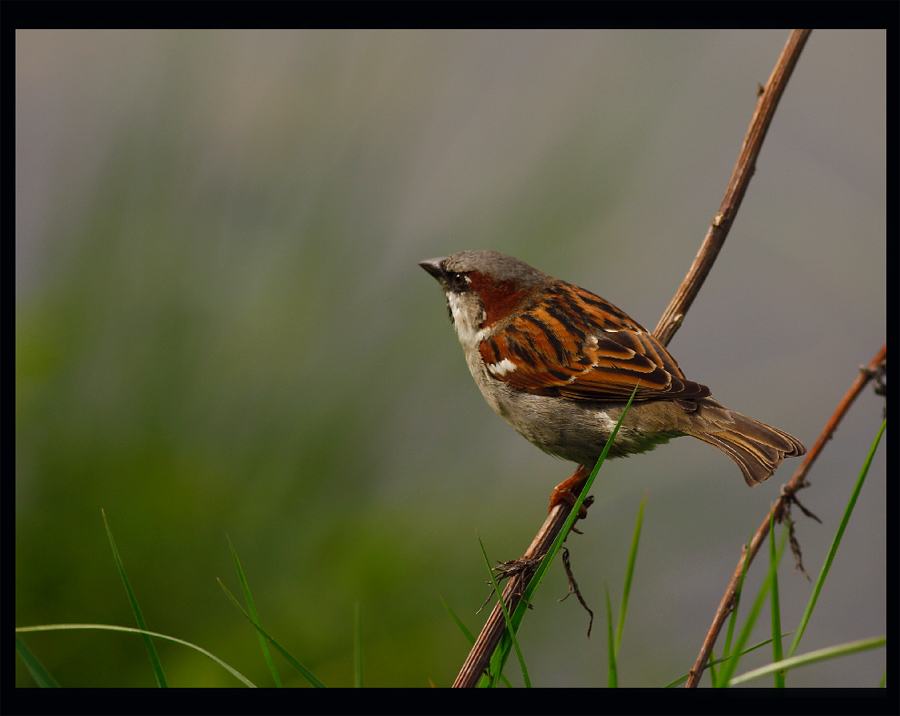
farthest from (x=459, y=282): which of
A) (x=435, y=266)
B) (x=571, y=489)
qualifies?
(x=571, y=489)

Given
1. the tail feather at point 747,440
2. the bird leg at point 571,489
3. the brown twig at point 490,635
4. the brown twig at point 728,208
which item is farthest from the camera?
the bird leg at point 571,489

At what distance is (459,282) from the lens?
264 centimetres

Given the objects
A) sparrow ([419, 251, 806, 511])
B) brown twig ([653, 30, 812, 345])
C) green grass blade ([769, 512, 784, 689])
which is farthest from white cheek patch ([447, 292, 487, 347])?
green grass blade ([769, 512, 784, 689])

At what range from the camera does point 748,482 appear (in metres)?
1.81

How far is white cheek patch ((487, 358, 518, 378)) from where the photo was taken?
2.48 metres

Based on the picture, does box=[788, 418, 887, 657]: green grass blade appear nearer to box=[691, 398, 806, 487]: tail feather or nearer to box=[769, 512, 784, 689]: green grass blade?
box=[769, 512, 784, 689]: green grass blade

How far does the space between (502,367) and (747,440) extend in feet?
2.71

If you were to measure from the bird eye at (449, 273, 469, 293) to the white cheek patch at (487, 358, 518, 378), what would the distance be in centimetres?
31

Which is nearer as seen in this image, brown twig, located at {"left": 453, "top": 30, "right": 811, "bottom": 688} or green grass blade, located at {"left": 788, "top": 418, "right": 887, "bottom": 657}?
green grass blade, located at {"left": 788, "top": 418, "right": 887, "bottom": 657}

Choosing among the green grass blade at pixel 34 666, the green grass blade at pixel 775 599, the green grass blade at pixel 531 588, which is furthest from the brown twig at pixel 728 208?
the green grass blade at pixel 34 666

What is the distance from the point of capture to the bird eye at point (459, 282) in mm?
2623

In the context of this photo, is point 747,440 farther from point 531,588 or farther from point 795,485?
point 531,588

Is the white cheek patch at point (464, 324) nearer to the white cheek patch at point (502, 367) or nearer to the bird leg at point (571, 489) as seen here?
the white cheek patch at point (502, 367)
